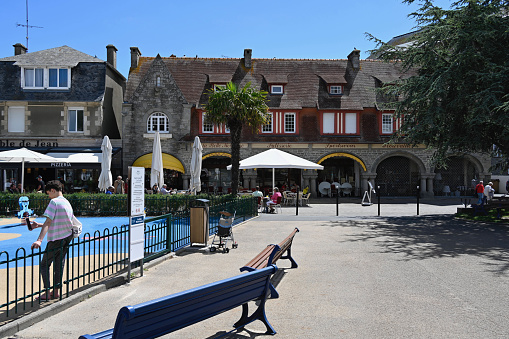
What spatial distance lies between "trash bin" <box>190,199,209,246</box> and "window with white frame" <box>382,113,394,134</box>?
24845 mm

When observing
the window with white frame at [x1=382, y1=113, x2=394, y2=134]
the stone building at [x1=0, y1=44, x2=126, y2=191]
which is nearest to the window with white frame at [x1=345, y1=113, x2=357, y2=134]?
the window with white frame at [x1=382, y1=113, x2=394, y2=134]

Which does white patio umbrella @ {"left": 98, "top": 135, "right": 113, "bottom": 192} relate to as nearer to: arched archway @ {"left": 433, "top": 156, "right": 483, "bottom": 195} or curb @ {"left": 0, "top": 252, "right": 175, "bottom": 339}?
curb @ {"left": 0, "top": 252, "right": 175, "bottom": 339}

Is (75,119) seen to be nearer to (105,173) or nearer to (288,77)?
(105,173)

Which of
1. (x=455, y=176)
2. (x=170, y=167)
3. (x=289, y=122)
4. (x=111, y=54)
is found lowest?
(x=455, y=176)

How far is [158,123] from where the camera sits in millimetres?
32125

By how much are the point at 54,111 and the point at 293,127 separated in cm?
1704

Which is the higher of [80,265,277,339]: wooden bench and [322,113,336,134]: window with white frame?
[322,113,336,134]: window with white frame

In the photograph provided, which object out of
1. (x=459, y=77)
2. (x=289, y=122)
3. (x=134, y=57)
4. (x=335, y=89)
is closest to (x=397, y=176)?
(x=335, y=89)

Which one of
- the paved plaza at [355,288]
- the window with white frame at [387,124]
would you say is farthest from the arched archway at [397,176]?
the paved plaza at [355,288]

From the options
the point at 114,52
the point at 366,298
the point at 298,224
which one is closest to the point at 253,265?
the point at 366,298

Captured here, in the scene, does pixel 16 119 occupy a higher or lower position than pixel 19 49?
lower

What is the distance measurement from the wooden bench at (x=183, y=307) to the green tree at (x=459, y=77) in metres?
13.7

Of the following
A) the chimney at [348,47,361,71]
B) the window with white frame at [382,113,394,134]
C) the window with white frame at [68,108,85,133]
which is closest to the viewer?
the window with white frame at [68,108,85,133]

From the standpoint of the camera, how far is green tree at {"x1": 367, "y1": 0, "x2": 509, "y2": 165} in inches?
651
